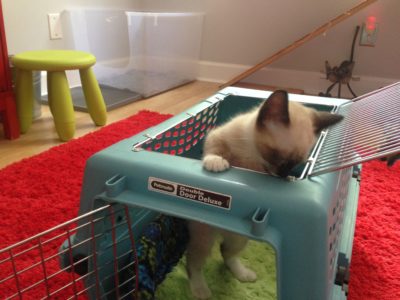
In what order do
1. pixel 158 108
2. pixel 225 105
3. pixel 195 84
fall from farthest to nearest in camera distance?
pixel 195 84 → pixel 158 108 → pixel 225 105

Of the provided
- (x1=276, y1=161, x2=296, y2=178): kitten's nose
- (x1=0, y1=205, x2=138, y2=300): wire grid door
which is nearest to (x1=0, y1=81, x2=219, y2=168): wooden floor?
(x1=0, y1=205, x2=138, y2=300): wire grid door

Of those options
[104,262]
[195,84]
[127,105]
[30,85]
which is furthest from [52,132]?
[195,84]

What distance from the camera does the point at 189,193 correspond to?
29.0 inches

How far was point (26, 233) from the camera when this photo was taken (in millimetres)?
1156

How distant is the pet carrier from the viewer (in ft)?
2.22

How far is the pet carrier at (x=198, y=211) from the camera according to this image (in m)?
0.68

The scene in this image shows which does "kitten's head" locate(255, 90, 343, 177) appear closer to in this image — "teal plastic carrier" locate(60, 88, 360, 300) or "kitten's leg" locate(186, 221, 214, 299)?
"teal plastic carrier" locate(60, 88, 360, 300)

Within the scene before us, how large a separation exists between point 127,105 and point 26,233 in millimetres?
1469

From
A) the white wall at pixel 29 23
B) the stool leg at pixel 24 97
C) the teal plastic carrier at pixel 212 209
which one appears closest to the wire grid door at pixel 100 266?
the teal plastic carrier at pixel 212 209

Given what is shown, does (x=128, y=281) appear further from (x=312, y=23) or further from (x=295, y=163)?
(x=312, y=23)

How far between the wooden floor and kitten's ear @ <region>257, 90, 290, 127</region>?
1223 mm

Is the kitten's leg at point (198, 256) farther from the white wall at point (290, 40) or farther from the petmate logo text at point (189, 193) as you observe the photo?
the white wall at point (290, 40)

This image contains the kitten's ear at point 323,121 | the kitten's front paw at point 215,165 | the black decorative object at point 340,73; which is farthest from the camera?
the black decorative object at point 340,73

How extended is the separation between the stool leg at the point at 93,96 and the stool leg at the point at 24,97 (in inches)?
10.3
